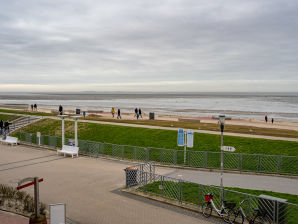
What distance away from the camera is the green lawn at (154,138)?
20.4 m

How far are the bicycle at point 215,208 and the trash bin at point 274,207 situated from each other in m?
0.91

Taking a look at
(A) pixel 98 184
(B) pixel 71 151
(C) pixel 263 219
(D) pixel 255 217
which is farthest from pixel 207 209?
(B) pixel 71 151

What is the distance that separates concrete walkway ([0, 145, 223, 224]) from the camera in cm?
1030

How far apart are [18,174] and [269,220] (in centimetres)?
1279

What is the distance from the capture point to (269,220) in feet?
29.8

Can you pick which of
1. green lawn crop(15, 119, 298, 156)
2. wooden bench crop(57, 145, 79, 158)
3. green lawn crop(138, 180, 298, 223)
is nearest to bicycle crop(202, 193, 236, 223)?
green lawn crop(138, 180, 298, 223)

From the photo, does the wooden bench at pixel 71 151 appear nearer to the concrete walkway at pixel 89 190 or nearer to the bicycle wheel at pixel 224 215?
the concrete walkway at pixel 89 190

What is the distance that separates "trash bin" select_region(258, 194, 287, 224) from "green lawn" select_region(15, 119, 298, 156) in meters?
11.0

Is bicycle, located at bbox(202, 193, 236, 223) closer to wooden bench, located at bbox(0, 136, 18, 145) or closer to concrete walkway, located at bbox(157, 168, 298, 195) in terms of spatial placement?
concrete walkway, located at bbox(157, 168, 298, 195)

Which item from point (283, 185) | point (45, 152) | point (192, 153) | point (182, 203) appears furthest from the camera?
point (45, 152)

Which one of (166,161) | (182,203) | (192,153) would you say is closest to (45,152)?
(166,161)

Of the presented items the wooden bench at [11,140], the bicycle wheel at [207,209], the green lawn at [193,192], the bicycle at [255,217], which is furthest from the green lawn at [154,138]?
the bicycle at [255,217]

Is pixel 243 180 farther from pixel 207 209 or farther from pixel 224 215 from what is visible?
pixel 224 215

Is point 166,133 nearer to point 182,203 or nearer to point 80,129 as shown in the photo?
point 80,129
